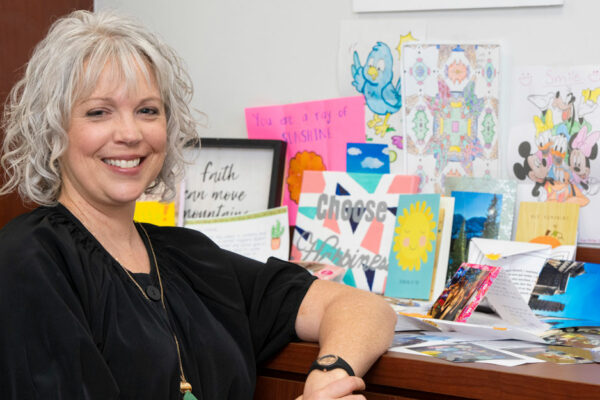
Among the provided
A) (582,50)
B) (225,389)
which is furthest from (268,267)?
(582,50)

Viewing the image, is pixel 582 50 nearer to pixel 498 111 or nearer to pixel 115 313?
pixel 498 111

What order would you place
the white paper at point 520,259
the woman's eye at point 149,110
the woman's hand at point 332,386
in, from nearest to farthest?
1. the woman's hand at point 332,386
2. the woman's eye at point 149,110
3. the white paper at point 520,259

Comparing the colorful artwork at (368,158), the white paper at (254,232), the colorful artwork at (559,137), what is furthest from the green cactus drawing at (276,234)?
the colorful artwork at (559,137)

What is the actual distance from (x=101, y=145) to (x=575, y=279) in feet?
2.98

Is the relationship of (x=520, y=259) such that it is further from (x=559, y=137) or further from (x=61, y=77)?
(x=61, y=77)

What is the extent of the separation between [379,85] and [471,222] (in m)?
0.38

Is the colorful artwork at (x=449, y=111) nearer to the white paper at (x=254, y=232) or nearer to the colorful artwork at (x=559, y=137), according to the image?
the colorful artwork at (x=559, y=137)

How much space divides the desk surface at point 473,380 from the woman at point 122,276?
0.16ft

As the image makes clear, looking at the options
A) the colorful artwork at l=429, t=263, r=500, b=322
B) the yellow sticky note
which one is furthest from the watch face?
the yellow sticky note

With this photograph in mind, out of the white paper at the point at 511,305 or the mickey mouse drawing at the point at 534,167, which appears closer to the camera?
the white paper at the point at 511,305

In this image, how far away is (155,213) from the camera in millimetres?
1861

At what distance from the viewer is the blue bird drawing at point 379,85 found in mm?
1738

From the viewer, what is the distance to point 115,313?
1110mm

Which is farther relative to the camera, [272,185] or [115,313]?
[272,185]
